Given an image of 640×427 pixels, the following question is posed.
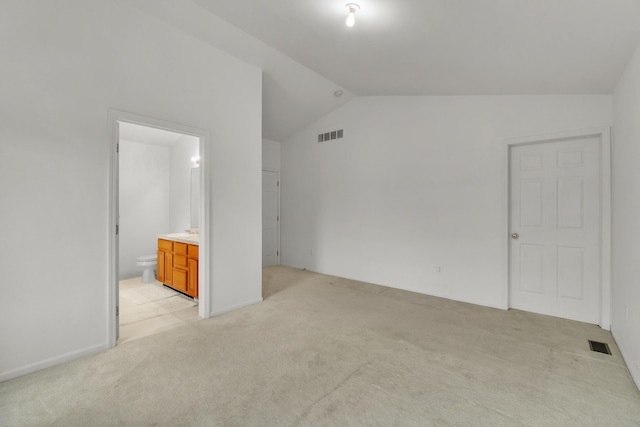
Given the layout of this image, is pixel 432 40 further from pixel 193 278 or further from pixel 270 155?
pixel 270 155

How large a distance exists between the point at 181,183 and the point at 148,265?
161 centimetres

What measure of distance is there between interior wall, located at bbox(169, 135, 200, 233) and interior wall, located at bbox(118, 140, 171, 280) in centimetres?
13

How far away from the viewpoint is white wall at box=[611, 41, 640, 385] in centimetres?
221

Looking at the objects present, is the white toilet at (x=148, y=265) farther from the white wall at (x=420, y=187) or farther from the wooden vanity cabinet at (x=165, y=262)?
the white wall at (x=420, y=187)

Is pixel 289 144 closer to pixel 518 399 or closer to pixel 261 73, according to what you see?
pixel 261 73

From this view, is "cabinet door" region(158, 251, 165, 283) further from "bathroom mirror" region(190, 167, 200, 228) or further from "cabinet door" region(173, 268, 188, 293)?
"bathroom mirror" region(190, 167, 200, 228)

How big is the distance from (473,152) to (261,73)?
299 cm

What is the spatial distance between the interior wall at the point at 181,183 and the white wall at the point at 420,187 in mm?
2067

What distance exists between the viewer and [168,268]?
175 inches

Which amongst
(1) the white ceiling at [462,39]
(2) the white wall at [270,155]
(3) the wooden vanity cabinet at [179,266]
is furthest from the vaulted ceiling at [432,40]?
(3) the wooden vanity cabinet at [179,266]

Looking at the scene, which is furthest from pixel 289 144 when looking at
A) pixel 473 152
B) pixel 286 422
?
pixel 286 422

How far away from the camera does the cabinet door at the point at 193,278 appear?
384 cm

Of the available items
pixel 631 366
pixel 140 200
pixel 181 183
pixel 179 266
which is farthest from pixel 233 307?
pixel 631 366

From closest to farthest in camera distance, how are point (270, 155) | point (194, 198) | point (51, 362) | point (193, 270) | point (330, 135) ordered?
point (51, 362), point (193, 270), point (194, 198), point (330, 135), point (270, 155)
